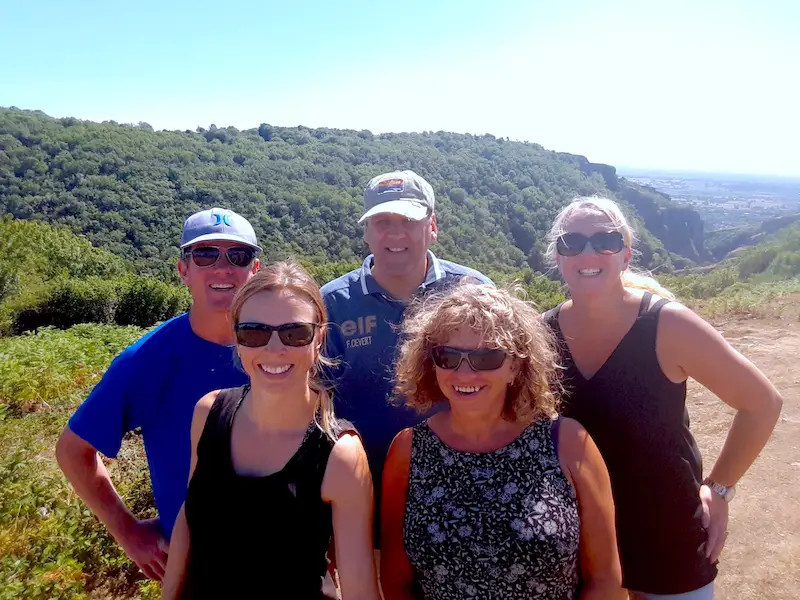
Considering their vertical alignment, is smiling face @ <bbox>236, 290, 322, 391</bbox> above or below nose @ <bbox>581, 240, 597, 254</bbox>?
below

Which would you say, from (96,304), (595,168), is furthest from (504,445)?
(595,168)

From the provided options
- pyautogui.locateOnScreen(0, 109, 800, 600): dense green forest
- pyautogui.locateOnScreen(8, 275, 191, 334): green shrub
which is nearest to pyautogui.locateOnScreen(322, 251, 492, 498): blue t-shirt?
pyautogui.locateOnScreen(0, 109, 800, 600): dense green forest

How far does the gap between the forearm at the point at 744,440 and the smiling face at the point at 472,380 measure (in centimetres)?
90

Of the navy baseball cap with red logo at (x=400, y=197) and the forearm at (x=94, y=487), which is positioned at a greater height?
the navy baseball cap with red logo at (x=400, y=197)

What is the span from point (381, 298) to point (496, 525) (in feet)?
3.76

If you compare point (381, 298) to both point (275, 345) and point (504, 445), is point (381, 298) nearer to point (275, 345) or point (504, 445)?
point (275, 345)

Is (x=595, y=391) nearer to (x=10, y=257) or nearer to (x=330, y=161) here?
(x=10, y=257)

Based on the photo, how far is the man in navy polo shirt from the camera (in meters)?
2.24

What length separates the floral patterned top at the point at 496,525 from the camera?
151 centimetres

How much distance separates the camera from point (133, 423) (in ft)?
7.02

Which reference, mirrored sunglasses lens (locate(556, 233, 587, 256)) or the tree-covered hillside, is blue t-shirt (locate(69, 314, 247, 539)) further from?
the tree-covered hillside

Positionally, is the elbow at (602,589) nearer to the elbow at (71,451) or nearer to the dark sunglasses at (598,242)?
the dark sunglasses at (598,242)

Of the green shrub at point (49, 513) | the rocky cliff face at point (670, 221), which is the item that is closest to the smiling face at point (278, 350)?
the green shrub at point (49, 513)

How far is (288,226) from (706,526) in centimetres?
5249
